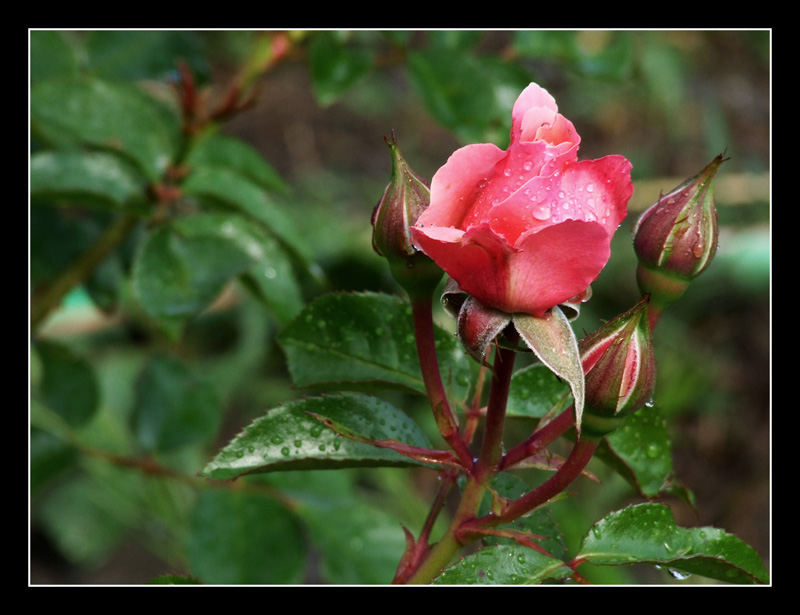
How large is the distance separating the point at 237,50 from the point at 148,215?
2345 millimetres

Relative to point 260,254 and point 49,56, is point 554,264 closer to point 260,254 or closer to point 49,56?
point 260,254

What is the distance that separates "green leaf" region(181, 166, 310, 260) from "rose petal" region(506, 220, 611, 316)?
1.69 feet

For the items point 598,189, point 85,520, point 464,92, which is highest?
point 464,92

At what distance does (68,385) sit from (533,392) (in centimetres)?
74

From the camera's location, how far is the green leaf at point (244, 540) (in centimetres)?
102

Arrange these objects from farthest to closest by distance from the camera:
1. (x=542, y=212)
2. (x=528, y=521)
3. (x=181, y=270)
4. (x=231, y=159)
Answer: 1. (x=231, y=159)
2. (x=181, y=270)
3. (x=528, y=521)
4. (x=542, y=212)

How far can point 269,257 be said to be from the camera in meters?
0.90

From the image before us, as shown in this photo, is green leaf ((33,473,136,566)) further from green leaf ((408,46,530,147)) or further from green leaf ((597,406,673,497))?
green leaf ((597,406,673,497))

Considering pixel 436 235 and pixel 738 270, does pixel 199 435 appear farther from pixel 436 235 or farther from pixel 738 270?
pixel 738 270

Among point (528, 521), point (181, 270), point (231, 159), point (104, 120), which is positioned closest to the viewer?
point (528, 521)

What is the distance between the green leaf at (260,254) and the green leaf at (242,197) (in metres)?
0.02

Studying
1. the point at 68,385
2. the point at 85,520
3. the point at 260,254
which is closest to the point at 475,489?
the point at 260,254

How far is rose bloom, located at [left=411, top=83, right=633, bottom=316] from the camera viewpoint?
0.45 metres

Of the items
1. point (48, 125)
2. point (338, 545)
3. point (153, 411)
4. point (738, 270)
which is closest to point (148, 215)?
point (48, 125)
